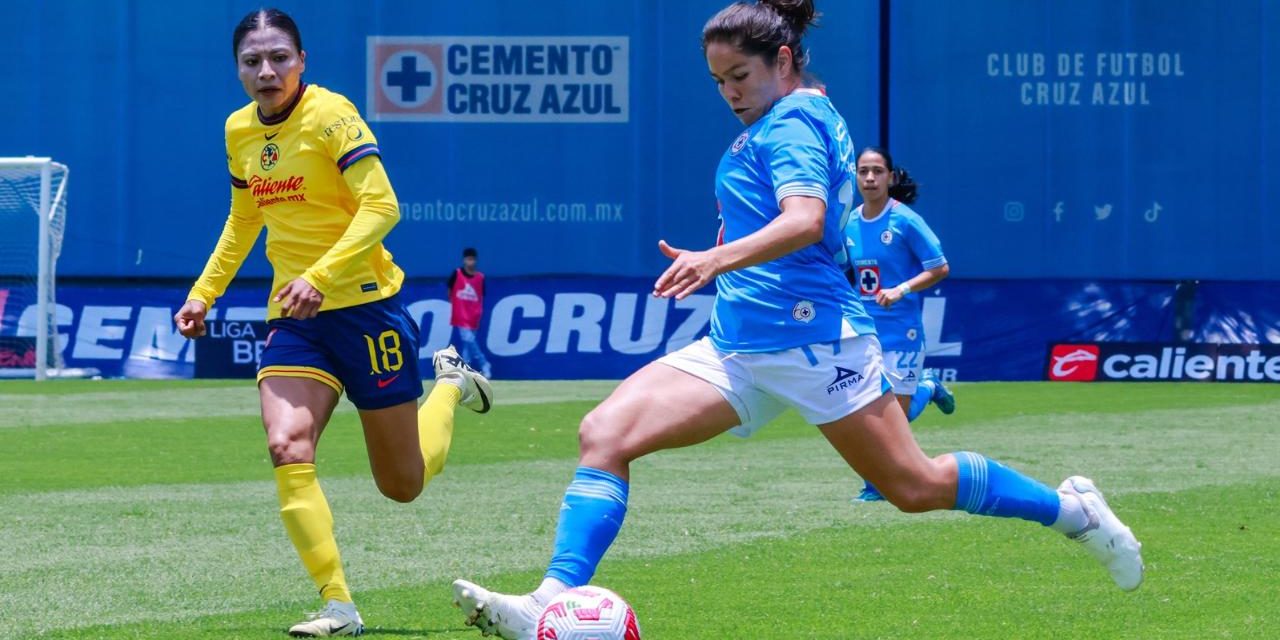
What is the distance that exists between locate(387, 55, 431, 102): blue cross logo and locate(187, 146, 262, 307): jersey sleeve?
21.7 metres

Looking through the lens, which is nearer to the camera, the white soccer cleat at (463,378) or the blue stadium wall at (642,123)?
the white soccer cleat at (463,378)

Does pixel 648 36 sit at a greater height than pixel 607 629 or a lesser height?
greater

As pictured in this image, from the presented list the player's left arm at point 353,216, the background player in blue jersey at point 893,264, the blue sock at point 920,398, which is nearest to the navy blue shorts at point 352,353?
the player's left arm at point 353,216

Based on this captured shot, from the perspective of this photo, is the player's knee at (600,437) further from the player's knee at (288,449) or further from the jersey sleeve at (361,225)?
the jersey sleeve at (361,225)

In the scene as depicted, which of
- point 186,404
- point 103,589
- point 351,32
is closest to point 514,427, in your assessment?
point 186,404

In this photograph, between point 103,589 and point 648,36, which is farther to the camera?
point 648,36

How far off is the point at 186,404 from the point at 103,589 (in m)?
13.5

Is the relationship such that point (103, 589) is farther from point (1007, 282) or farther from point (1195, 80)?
point (1195, 80)

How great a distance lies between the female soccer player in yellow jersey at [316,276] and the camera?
702 cm

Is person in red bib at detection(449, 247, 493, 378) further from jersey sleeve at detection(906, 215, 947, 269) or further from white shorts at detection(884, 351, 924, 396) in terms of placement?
white shorts at detection(884, 351, 924, 396)

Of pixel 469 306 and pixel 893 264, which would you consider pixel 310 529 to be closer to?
pixel 893 264

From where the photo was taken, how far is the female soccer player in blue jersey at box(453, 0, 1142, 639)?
6051 mm

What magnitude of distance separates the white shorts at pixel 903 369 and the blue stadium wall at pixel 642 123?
17201mm

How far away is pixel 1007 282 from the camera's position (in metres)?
27.2
